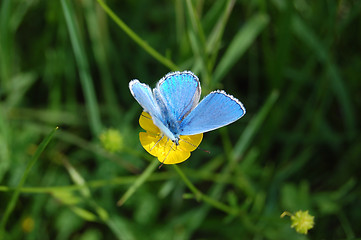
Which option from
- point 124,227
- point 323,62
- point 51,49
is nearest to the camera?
point 124,227

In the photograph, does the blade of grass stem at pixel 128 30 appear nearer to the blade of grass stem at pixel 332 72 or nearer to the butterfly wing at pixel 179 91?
the butterfly wing at pixel 179 91

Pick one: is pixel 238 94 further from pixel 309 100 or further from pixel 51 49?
pixel 51 49

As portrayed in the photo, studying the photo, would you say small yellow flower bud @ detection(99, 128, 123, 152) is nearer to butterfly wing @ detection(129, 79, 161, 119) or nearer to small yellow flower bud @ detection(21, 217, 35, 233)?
butterfly wing @ detection(129, 79, 161, 119)

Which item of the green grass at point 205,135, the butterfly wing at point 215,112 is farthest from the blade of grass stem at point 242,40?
the butterfly wing at point 215,112

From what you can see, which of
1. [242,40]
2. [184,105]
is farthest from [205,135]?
[184,105]

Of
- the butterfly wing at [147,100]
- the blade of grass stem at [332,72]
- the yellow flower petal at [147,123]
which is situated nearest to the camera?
the butterfly wing at [147,100]

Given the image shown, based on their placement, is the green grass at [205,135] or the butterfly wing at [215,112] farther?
the green grass at [205,135]

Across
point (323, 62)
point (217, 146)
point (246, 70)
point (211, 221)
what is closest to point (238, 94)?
point (246, 70)

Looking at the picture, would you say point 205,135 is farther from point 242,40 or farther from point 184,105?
point 184,105
